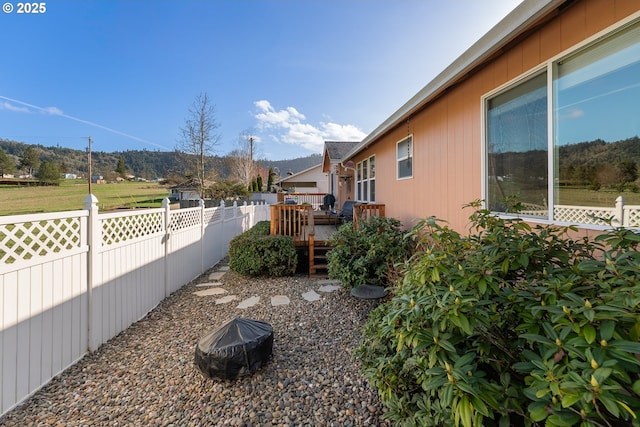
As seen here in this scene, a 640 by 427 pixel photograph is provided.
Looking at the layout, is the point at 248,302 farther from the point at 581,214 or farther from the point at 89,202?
the point at 581,214

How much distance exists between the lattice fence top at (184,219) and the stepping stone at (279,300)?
222 cm

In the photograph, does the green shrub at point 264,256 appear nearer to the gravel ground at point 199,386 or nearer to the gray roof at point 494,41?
the gravel ground at point 199,386

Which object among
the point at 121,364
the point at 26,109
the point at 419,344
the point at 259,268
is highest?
the point at 26,109

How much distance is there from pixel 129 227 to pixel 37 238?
1.31 meters

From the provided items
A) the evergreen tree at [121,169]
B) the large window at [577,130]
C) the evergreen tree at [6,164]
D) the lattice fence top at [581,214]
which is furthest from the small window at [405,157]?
the evergreen tree at [121,169]

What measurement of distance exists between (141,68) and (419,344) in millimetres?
16005

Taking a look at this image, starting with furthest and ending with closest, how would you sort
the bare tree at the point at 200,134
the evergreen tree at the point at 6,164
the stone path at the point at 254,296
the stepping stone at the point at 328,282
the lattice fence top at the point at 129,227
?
the evergreen tree at the point at 6,164 → the bare tree at the point at 200,134 → the stepping stone at the point at 328,282 → the stone path at the point at 254,296 → the lattice fence top at the point at 129,227

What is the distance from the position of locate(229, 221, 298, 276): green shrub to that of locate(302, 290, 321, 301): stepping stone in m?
1.11

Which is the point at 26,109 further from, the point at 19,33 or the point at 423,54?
the point at 423,54

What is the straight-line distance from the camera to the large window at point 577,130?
2176mm

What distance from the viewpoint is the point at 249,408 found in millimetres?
2293

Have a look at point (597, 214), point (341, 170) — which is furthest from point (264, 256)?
point (341, 170)

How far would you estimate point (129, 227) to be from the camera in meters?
3.89

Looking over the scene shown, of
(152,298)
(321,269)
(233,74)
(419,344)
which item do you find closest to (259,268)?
(321,269)
